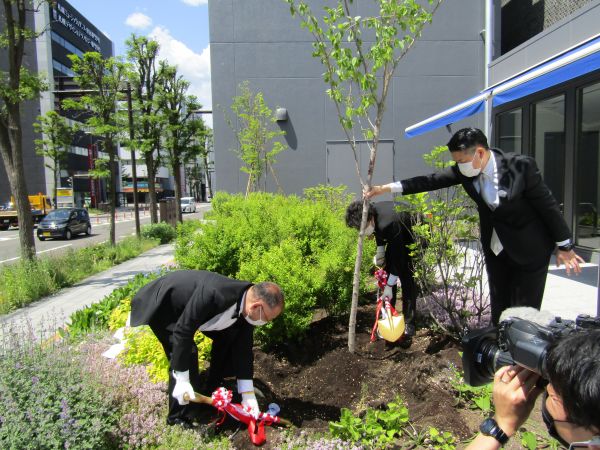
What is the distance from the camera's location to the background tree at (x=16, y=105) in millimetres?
7223

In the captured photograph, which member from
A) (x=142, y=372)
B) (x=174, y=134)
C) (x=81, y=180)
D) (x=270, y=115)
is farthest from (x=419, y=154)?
(x=81, y=180)

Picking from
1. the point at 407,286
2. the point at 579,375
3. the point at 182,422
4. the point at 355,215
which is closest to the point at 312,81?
the point at 355,215

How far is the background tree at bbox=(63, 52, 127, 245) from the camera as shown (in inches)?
469

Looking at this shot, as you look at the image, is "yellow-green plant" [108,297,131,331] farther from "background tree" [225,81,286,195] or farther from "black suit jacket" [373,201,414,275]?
"background tree" [225,81,286,195]

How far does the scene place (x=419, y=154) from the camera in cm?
1380

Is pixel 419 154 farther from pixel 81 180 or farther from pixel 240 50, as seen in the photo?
pixel 81 180

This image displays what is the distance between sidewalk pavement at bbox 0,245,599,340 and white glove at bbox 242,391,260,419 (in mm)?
2042

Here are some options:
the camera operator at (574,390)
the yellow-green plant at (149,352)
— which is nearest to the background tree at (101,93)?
the yellow-green plant at (149,352)

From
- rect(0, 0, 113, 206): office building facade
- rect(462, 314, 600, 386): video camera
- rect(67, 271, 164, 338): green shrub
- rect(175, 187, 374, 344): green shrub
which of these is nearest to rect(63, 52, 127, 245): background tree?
rect(175, 187, 374, 344): green shrub

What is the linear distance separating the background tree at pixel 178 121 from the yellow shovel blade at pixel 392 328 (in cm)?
1397

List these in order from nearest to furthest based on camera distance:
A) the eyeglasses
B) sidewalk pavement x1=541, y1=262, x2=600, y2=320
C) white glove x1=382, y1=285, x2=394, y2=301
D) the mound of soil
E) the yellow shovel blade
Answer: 1. the eyeglasses
2. the mound of soil
3. the yellow shovel blade
4. white glove x1=382, y1=285, x2=394, y2=301
5. sidewalk pavement x1=541, y1=262, x2=600, y2=320

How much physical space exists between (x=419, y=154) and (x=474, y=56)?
333cm

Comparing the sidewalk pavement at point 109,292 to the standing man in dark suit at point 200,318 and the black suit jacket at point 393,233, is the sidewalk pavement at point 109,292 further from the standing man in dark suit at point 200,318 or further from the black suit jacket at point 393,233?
the black suit jacket at point 393,233

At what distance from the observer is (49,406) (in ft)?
7.31
